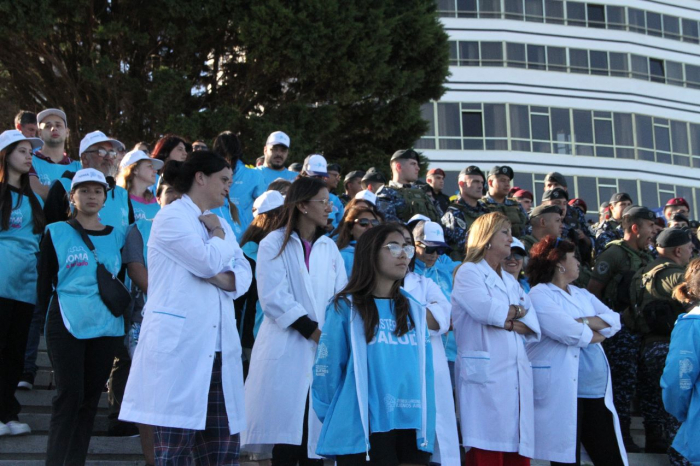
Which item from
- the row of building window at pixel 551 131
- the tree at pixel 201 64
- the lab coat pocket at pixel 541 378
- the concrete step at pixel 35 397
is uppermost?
the row of building window at pixel 551 131

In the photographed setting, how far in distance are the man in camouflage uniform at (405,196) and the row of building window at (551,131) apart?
25.8 meters

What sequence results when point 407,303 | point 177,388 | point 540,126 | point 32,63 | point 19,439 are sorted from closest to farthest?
1. point 177,388
2. point 407,303
3. point 19,439
4. point 32,63
5. point 540,126

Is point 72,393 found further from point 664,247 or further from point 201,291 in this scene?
point 664,247

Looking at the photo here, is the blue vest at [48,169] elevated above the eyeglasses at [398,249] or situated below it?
above

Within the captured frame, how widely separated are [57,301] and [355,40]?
40.2ft

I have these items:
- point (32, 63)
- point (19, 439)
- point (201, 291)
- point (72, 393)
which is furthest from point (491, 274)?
point (32, 63)

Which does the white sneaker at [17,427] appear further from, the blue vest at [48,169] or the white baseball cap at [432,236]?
the white baseball cap at [432,236]

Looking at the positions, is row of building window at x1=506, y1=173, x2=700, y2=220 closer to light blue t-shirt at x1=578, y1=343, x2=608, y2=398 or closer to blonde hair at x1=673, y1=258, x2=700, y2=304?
light blue t-shirt at x1=578, y1=343, x2=608, y2=398

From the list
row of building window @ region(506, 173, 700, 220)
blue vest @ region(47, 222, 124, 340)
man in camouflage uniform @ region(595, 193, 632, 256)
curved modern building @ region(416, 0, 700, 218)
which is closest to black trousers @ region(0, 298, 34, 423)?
blue vest @ region(47, 222, 124, 340)

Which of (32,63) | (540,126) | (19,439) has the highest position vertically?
(540,126)

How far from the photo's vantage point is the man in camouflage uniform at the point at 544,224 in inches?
361

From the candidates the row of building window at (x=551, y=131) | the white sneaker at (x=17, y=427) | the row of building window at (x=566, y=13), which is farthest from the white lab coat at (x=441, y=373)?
the row of building window at (x=566, y=13)

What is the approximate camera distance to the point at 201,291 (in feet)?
16.4

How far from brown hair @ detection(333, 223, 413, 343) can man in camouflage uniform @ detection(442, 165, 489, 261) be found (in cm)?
388
